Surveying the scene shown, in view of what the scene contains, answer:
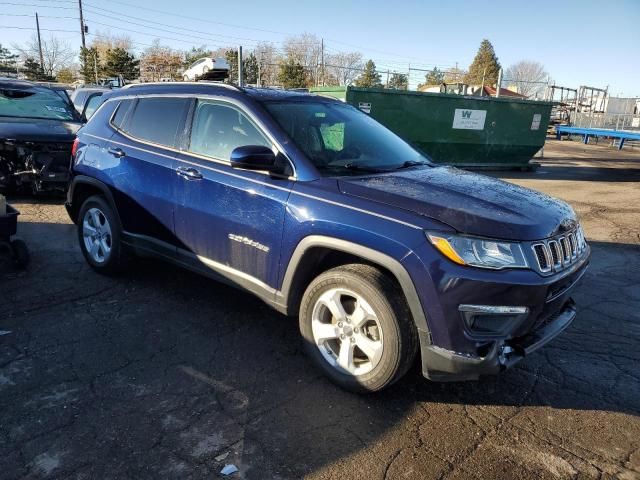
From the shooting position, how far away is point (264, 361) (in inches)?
138

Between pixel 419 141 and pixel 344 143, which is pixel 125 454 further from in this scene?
pixel 419 141

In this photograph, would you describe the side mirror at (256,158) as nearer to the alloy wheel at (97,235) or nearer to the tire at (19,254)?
the alloy wheel at (97,235)

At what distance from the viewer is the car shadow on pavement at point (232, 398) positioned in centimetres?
254

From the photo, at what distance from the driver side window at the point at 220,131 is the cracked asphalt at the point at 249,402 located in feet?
4.48

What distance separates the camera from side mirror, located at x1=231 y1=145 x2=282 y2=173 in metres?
3.27

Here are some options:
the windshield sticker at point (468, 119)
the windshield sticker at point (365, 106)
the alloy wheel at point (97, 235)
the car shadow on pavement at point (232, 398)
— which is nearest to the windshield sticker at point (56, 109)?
the alloy wheel at point (97, 235)

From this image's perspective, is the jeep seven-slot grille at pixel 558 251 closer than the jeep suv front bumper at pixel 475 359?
No

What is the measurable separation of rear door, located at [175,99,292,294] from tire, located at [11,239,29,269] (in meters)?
2.08

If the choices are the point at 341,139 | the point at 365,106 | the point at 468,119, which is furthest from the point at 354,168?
the point at 468,119

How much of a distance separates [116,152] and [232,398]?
2.64 m

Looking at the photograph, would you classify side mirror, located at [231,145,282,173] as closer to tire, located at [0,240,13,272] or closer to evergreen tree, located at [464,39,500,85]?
tire, located at [0,240,13,272]

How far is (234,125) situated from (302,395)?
78.8 inches

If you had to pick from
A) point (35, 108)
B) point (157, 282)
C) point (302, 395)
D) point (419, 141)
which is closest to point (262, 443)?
point (302, 395)

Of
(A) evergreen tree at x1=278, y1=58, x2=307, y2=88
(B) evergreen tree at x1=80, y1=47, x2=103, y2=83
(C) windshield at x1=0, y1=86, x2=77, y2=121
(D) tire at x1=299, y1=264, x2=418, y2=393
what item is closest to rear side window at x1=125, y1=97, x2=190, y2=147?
(D) tire at x1=299, y1=264, x2=418, y2=393
